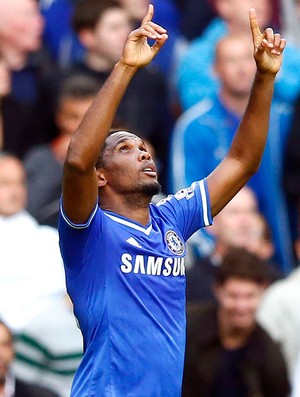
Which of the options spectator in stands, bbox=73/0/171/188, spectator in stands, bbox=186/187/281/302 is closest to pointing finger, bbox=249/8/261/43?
spectator in stands, bbox=186/187/281/302

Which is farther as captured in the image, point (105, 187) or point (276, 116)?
point (276, 116)

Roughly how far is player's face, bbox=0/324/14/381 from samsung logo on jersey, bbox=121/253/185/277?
85.3 inches

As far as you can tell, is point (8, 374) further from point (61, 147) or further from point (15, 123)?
point (15, 123)

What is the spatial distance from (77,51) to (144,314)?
17.8 ft

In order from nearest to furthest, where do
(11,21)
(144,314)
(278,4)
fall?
(144,314) < (11,21) < (278,4)

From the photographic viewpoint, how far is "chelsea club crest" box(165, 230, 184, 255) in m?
5.70

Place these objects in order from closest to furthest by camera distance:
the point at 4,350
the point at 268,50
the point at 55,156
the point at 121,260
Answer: the point at 121,260, the point at 268,50, the point at 4,350, the point at 55,156

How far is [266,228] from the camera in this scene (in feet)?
31.6

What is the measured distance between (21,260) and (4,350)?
93cm

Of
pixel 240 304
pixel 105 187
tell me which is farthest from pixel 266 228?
pixel 105 187

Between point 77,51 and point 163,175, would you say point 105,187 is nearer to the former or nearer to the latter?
point 163,175

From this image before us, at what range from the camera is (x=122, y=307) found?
5.50 m

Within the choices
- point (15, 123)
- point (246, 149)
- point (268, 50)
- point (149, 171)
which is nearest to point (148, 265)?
point (149, 171)

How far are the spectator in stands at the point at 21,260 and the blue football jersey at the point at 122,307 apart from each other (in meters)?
2.77
